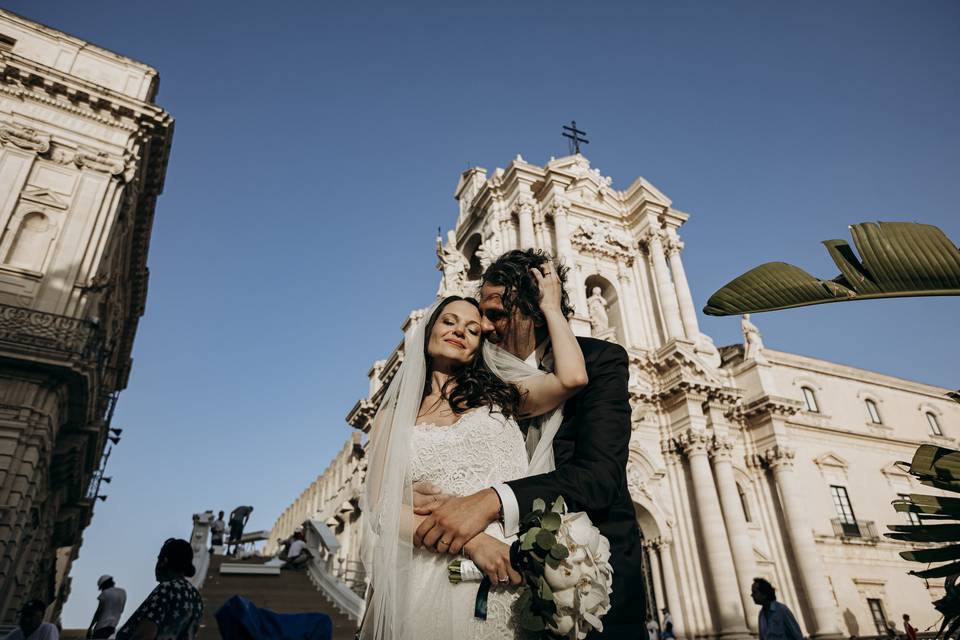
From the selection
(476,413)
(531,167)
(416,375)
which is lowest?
(476,413)

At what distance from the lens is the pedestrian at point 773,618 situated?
21.7 feet

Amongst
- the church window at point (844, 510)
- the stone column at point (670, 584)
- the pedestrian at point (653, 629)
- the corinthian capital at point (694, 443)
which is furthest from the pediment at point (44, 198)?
the church window at point (844, 510)

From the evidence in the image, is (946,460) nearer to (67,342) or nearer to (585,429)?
(585,429)

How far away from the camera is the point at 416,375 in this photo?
290cm

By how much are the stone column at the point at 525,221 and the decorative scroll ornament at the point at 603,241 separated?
7.10ft

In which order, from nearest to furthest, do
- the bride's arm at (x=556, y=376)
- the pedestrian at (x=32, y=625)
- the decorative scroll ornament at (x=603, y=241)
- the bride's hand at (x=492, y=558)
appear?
the bride's hand at (x=492, y=558) → the bride's arm at (x=556, y=376) → the pedestrian at (x=32, y=625) → the decorative scroll ornament at (x=603, y=241)

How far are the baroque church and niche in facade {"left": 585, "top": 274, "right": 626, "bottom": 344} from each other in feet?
0.25

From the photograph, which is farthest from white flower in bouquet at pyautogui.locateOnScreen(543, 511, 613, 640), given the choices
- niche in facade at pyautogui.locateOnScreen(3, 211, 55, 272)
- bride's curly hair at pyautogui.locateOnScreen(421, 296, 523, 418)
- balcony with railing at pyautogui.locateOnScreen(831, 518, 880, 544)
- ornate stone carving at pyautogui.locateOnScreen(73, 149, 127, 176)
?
balcony with railing at pyautogui.locateOnScreen(831, 518, 880, 544)

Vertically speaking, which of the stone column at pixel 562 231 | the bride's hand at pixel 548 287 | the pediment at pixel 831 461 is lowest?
the bride's hand at pixel 548 287

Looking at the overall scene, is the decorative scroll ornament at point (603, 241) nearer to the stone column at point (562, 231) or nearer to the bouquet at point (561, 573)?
the stone column at point (562, 231)

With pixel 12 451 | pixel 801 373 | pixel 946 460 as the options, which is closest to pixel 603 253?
pixel 801 373

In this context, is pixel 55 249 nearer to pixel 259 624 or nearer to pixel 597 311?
pixel 259 624

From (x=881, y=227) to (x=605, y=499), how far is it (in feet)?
6.55

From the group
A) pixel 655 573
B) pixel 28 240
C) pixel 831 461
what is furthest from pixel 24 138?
pixel 831 461
